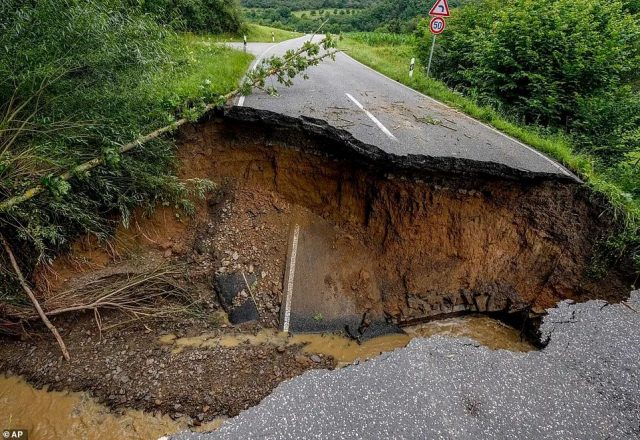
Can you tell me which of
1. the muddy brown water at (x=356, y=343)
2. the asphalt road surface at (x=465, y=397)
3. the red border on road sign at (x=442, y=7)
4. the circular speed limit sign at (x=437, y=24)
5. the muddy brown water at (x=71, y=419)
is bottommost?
the muddy brown water at (x=71, y=419)

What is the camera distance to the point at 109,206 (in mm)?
4512

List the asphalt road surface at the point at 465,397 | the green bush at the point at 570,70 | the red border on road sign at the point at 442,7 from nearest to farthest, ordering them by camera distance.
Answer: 1. the asphalt road surface at the point at 465,397
2. the green bush at the point at 570,70
3. the red border on road sign at the point at 442,7

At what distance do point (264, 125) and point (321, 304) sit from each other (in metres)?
2.98

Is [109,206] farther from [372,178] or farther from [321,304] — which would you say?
[372,178]

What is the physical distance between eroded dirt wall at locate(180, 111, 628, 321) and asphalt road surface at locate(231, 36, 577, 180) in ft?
1.05

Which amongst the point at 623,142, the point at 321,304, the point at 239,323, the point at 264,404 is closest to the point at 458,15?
the point at 623,142

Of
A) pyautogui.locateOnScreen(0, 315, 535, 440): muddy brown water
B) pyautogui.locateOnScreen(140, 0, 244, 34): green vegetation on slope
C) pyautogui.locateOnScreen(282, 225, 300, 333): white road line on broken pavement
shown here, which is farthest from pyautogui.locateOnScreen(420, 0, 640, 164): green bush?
pyautogui.locateOnScreen(140, 0, 244, 34): green vegetation on slope

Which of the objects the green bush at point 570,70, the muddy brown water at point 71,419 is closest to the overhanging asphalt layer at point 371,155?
the green bush at point 570,70

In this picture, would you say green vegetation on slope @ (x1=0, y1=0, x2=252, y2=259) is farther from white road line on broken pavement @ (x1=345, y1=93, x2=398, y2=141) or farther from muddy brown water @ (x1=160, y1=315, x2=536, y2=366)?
white road line on broken pavement @ (x1=345, y1=93, x2=398, y2=141)

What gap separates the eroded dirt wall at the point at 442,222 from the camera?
4945mm

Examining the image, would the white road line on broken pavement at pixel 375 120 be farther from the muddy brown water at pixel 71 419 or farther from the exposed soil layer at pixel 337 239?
the muddy brown water at pixel 71 419

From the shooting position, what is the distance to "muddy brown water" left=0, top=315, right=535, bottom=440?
3258mm

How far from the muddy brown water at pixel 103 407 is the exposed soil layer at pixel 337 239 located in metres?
0.16

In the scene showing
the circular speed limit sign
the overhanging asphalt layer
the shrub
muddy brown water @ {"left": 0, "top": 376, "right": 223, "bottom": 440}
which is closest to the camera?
muddy brown water @ {"left": 0, "top": 376, "right": 223, "bottom": 440}
